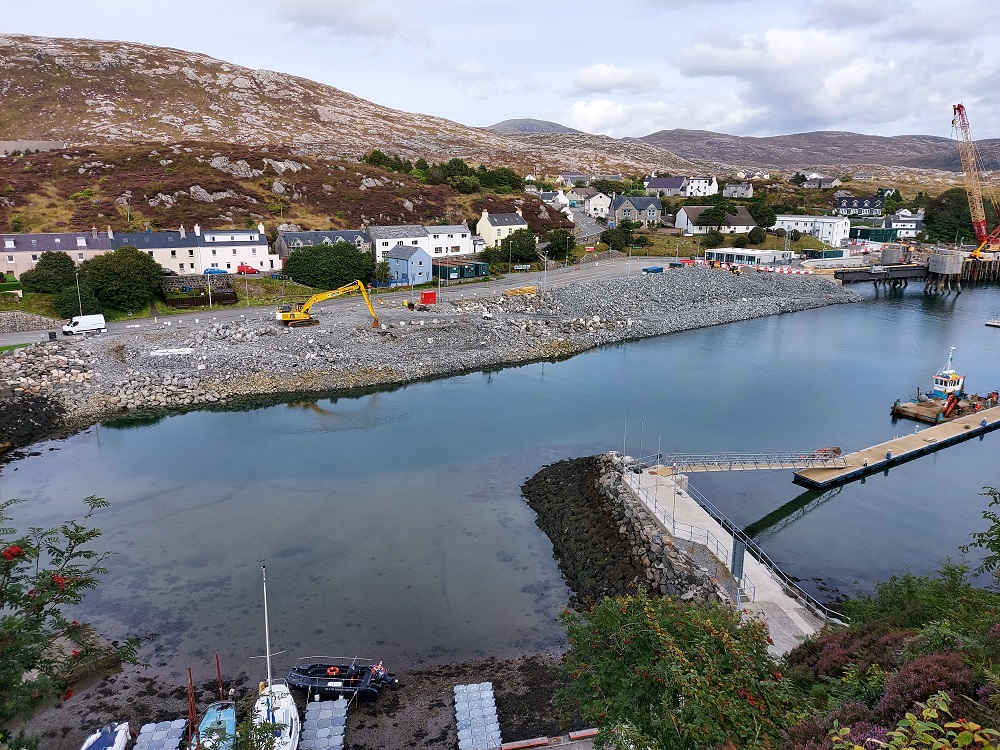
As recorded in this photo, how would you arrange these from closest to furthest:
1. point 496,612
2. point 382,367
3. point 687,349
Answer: point 496,612
point 382,367
point 687,349

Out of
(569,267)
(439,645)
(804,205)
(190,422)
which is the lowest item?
(439,645)

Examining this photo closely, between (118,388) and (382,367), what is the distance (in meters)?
15.1

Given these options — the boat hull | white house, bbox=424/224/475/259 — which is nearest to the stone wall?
the boat hull

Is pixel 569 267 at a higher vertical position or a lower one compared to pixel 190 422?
higher

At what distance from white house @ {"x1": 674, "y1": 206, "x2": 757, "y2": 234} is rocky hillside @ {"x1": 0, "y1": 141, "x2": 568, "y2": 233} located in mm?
19852

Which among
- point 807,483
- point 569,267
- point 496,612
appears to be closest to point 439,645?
point 496,612

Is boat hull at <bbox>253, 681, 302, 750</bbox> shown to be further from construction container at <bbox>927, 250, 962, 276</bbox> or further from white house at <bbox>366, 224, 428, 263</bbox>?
construction container at <bbox>927, 250, 962, 276</bbox>

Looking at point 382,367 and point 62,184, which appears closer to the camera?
point 382,367

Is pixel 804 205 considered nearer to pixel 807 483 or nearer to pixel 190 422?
pixel 807 483

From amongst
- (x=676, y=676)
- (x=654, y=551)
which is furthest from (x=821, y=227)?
(x=676, y=676)

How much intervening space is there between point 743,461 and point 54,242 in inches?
2177

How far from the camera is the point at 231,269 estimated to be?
5672 cm

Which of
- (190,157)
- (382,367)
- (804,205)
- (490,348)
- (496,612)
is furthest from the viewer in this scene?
(804,205)

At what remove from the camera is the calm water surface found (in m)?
18.9
